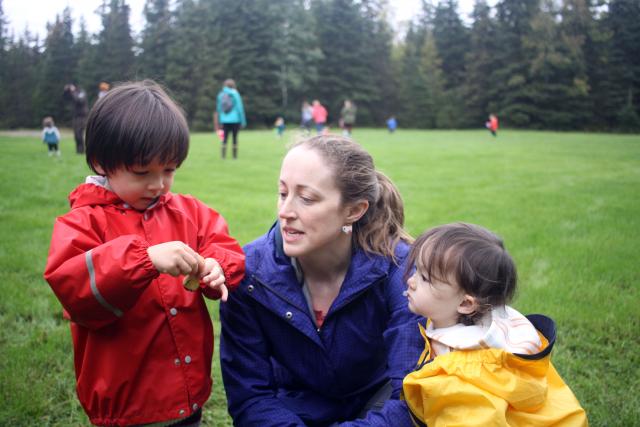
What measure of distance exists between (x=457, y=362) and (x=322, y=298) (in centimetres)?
75

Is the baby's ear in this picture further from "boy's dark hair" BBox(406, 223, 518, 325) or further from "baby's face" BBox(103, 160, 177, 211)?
"baby's face" BBox(103, 160, 177, 211)

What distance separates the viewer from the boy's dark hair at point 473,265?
1.81 metres

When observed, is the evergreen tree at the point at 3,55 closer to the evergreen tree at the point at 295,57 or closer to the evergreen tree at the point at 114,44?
the evergreen tree at the point at 114,44

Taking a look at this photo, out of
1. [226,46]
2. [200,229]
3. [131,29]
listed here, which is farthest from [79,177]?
[226,46]

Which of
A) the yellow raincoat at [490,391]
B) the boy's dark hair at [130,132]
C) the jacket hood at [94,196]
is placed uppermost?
the boy's dark hair at [130,132]

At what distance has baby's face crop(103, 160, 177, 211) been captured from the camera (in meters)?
1.97

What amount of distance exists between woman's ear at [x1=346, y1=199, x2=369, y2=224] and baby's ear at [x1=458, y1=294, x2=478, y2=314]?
0.63 m

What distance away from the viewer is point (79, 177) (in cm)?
944

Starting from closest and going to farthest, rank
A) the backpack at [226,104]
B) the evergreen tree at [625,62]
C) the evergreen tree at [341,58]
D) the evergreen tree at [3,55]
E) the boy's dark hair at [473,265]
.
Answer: the boy's dark hair at [473,265] < the evergreen tree at [3,55] < the evergreen tree at [625,62] < the backpack at [226,104] < the evergreen tree at [341,58]

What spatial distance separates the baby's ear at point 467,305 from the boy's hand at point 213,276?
0.85 metres

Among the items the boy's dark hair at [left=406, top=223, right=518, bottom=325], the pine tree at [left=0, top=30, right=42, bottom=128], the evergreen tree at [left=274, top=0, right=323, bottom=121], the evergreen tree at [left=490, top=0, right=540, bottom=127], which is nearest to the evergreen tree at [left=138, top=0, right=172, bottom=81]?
the evergreen tree at [left=274, top=0, right=323, bottom=121]

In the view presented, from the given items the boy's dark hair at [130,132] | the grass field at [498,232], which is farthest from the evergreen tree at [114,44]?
the boy's dark hair at [130,132]

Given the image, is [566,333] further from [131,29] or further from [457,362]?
[131,29]

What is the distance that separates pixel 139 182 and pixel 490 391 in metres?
1.43
